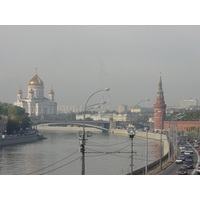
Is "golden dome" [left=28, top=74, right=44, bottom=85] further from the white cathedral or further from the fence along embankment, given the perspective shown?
the fence along embankment

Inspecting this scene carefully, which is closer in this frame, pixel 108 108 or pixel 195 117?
pixel 195 117

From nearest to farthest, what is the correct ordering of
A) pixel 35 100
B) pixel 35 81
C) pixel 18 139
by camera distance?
pixel 18 139, pixel 35 81, pixel 35 100

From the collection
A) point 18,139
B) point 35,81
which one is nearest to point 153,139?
point 18,139

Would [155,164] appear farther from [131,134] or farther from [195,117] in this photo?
[195,117]

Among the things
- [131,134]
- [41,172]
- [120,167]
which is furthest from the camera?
[120,167]

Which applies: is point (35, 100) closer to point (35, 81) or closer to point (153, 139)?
point (35, 81)

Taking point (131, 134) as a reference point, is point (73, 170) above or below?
below

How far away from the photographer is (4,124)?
197 ft

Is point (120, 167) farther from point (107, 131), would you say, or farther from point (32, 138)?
point (107, 131)

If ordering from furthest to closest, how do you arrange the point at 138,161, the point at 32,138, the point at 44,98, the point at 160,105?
1. the point at 44,98
2. the point at 160,105
3. the point at 32,138
4. the point at 138,161

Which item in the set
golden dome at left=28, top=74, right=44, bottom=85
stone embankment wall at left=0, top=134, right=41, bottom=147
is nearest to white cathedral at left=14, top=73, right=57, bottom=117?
golden dome at left=28, top=74, right=44, bottom=85

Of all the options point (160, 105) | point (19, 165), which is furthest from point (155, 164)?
point (160, 105)

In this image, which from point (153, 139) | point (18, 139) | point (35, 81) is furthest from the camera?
point (35, 81)

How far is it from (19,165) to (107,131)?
61590 millimetres
